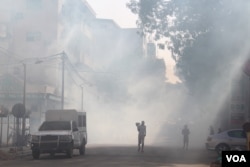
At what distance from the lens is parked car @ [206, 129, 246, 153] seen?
2519 centimetres

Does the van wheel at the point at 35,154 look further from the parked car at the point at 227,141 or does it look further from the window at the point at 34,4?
the window at the point at 34,4

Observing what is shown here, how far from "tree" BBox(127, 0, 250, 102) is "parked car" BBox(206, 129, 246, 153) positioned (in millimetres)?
2911

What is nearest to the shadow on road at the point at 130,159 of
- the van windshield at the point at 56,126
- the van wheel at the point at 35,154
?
the van wheel at the point at 35,154

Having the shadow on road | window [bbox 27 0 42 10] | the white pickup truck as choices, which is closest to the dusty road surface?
the shadow on road

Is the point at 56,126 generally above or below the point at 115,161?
above

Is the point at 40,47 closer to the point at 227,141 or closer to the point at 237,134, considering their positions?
the point at 227,141

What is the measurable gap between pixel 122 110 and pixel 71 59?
1286 centimetres

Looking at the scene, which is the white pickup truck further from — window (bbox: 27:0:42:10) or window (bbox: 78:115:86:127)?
window (bbox: 27:0:42:10)

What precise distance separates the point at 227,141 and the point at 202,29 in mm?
5804

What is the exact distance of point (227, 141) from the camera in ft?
83.5

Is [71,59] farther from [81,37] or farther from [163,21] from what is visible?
[163,21]

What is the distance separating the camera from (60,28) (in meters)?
58.4

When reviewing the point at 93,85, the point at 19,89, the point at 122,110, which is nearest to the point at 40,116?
the point at 19,89

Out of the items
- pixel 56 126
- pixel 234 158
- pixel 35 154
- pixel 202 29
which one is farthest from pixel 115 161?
pixel 234 158
